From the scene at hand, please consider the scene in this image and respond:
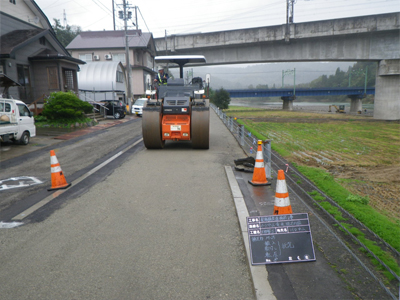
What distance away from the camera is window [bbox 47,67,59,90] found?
24862mm

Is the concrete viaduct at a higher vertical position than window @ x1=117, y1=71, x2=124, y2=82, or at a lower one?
higher

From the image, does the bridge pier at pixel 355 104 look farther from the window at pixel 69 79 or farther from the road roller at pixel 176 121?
the road roller at pixel 176 121

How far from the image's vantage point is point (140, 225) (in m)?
5.14

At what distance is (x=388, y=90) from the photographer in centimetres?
3512

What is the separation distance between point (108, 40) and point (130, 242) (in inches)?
1951

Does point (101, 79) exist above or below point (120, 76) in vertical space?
below

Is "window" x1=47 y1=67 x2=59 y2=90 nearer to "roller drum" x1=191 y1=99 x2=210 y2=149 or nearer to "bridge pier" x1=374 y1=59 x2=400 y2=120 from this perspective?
"roller drum" x1=191 y1=99 x2=210 y2=149

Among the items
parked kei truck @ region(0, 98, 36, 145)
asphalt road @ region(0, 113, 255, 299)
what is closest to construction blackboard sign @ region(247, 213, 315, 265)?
asphalt road @ region(0, 113, 255, 299)

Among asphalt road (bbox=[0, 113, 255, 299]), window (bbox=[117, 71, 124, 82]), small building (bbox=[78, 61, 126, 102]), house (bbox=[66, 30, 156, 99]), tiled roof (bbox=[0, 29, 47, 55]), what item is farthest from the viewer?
house (bbox=[66, 30, 156, 99])

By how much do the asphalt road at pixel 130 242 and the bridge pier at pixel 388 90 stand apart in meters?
33.0

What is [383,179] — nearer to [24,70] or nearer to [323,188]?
[323,188]

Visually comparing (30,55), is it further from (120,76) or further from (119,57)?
(119,57)

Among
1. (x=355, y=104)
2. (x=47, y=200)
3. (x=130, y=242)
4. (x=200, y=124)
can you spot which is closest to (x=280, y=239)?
(x=130, y=242)

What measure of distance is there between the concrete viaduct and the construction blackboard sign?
3290 cm
